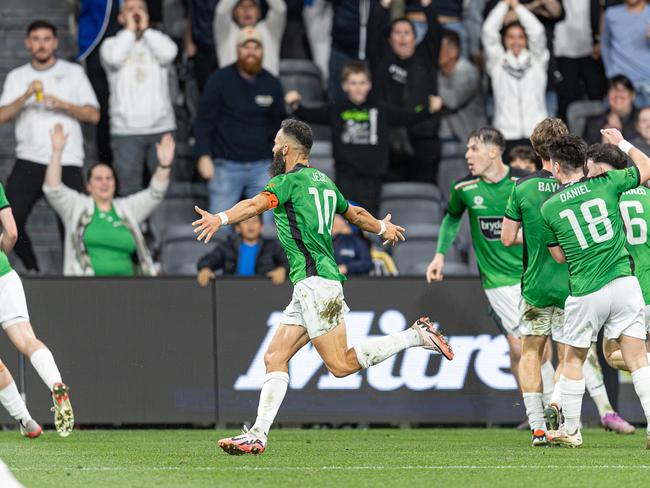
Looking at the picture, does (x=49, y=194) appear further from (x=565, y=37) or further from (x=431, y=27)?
(x=565, y=37)

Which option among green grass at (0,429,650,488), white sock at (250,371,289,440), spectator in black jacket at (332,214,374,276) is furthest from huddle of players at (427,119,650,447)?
white sock at (250,371,289,440)

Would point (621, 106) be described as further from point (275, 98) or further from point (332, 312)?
point (332, 312)

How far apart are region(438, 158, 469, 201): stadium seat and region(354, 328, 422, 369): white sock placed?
665cm

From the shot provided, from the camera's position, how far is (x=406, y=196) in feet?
51.2

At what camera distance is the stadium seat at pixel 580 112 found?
16.0 m

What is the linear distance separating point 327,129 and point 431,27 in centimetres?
181

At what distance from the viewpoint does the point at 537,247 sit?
10328 millimetres

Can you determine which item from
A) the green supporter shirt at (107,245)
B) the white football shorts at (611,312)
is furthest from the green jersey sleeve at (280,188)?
the green supporter shirt at (107,245)

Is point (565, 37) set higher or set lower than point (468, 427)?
higher

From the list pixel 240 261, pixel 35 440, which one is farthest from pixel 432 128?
pixel 35 440

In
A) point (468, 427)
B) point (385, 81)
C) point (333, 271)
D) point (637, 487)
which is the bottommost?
point (468, 427)

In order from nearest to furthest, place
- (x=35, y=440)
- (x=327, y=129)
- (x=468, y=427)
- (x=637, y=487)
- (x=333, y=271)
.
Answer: (x=637, y=487) < (x=333, y=271) < (x=35, y=440) < (x=468, y=427) < (x=327, y=129)

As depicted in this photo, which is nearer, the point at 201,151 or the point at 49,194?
the point at 49,194

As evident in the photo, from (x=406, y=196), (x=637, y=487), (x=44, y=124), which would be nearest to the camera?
(x=637, y=487)
